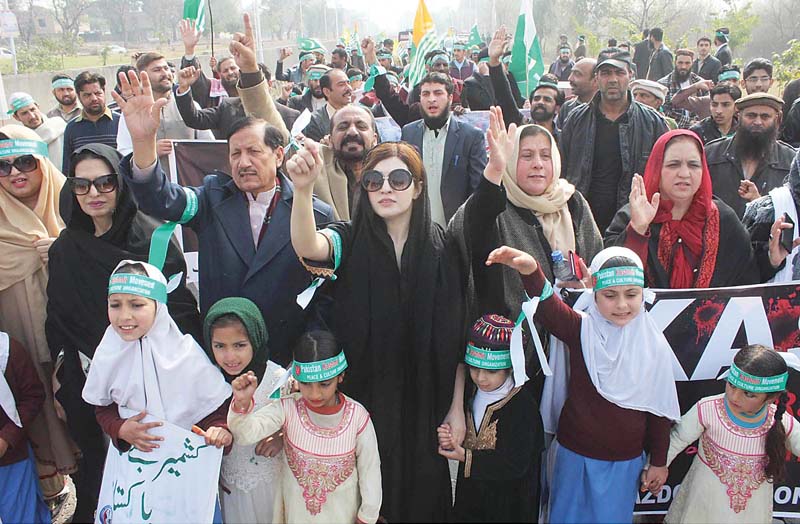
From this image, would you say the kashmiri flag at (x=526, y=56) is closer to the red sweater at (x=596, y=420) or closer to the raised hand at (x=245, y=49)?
the raised hand at (x=245, y=49)

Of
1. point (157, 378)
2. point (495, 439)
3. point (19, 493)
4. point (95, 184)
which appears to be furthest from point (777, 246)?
point (19, 493)

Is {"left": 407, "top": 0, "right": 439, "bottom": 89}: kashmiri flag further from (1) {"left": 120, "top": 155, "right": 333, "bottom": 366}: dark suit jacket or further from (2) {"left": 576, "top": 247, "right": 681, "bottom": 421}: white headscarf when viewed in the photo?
(2) {"left": 576, "top": 247, "right": 681, "bottom": 421}: white headscarf

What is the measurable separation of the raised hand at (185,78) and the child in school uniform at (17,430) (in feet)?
9.24

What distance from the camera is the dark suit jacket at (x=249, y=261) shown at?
2.69 metres

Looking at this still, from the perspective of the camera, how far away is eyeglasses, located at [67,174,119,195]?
2.64m

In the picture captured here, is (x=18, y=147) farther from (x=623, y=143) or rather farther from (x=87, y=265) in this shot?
(x=623, y=143)

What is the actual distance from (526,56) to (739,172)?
3.36 m

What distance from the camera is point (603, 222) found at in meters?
4.50

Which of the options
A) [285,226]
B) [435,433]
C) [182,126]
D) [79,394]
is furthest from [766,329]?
[182,126]

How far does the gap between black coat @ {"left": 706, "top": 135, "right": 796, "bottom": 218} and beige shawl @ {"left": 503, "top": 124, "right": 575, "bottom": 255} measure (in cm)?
176

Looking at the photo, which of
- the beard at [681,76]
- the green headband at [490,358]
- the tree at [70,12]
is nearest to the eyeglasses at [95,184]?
the green headband at [490,358]

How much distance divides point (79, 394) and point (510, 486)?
1.93 metres

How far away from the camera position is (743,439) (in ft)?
8.18

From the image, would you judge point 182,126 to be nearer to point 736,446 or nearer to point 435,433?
point 435,433
